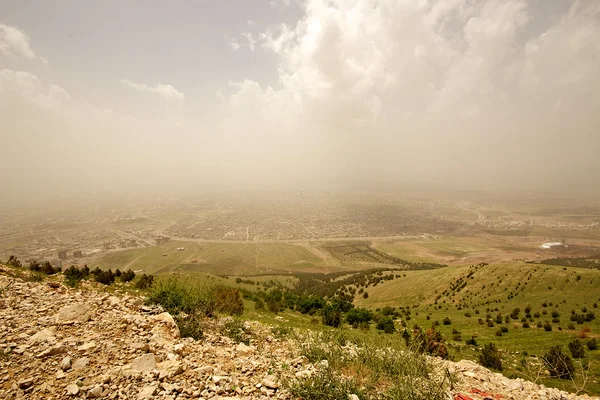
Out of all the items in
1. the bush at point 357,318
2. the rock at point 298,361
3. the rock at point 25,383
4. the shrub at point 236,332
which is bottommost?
the bush at point 357,318

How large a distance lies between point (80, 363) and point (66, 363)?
241 millimetres

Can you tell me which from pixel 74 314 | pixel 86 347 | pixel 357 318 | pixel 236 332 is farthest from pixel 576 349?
pixel 74 314

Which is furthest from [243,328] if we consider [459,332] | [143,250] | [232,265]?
[143,250]

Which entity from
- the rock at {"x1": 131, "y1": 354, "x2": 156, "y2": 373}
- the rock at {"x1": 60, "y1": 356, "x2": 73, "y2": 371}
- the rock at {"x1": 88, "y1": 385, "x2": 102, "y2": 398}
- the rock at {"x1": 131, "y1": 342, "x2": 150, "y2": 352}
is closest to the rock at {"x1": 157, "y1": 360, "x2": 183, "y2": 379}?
the rock at {"x1": 131, "y1": 354, "x2": 156, "y2": 373}

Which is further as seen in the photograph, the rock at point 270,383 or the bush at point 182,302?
the bush at point 182,302

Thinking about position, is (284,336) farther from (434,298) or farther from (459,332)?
(434,298)

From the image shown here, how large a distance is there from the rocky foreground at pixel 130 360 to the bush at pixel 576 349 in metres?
6.28

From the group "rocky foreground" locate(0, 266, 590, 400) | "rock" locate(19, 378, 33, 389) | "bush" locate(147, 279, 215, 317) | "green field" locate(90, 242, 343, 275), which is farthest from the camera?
"green field" locate(90, 242, 343, 275)

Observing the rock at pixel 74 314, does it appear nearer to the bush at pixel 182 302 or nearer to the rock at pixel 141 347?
the bush at pixel 182 302

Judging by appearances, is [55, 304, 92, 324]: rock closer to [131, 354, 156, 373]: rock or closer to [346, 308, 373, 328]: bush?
[131, 354, 156, 373]: rock

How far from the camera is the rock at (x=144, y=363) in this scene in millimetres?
5352

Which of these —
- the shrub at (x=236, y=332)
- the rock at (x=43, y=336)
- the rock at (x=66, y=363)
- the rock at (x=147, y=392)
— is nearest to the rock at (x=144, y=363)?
the rock at (x=147, y=392)

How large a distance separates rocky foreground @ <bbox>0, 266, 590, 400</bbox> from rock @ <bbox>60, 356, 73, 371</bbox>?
22 mm

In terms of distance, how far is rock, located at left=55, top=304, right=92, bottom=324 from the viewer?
700 cm
